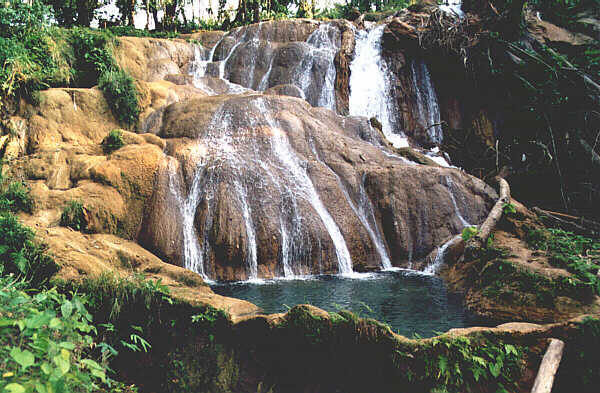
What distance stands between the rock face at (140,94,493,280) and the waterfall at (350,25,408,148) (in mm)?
5005

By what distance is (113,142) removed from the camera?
28.5 feet

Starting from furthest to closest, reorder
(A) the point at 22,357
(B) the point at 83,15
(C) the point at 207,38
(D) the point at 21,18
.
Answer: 1. (B) the point at 83,15
2. (C) the point at 207,38
3. (D) the point at 21,18
4. (A) the point at 22,357

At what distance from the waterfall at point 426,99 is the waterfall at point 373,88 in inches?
47.2

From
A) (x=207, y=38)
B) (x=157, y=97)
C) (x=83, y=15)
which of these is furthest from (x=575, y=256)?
(x=83, y=15)

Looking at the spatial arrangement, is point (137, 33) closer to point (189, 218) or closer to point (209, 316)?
point (189, 218)

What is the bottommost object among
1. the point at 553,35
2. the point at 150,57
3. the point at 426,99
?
the point at 426,99

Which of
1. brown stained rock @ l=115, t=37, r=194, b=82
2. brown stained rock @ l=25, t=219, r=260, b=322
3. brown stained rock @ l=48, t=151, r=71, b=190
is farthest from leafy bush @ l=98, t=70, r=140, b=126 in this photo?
brown stained rock @ l=25, t=219, r=260, b=322

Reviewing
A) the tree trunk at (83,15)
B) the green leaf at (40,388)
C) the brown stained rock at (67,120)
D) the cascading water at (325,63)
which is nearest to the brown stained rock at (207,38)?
the cascading water at (325,63)

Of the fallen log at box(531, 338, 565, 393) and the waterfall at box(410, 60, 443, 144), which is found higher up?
the waterfall at box(410, 60, 443, 144)

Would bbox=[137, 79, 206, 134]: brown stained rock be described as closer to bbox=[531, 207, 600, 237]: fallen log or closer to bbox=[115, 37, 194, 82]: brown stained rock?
bbox=[115, 37, 194, 82]: brown stained rock

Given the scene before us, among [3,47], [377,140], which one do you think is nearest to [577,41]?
[377,140]

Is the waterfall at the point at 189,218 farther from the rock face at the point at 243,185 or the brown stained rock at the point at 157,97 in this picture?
the brown stained rock at the point at 157,97

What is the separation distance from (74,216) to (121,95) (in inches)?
178

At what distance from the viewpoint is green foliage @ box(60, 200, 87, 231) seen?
22.0ft
